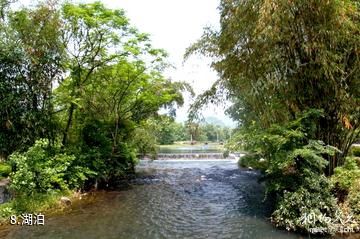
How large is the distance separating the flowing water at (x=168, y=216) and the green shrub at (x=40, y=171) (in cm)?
107

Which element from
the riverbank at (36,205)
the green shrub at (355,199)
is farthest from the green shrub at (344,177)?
the riverbank at (36,205)

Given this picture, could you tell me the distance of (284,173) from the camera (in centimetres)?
859

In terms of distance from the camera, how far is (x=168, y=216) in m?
9.21

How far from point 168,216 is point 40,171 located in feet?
13.0

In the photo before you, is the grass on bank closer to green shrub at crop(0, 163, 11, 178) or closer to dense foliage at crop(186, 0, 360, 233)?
green shrub at crop(0, 163, 11, 178)

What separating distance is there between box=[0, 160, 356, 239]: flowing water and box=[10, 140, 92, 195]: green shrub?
3.53 feet

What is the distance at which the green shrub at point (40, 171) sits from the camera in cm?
895

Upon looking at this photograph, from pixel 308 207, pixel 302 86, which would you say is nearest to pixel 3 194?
pixel 308 207

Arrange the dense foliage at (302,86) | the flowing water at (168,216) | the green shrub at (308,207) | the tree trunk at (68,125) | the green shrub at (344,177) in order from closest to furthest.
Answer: the green shrub at (308,207)
the dense foliage at (302,86)
the flowing water at (168,216)
the green shrub at (344,177)
the tree trunk at (68,125)

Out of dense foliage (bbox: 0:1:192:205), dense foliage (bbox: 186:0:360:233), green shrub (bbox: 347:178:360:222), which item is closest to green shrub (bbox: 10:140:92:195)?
dense foliage (bbox: 0:1:192:205)

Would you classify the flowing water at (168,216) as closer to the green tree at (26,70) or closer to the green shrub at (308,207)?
the green shrub at (308,207)

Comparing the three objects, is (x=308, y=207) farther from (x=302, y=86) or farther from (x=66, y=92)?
(x=66, y=92)

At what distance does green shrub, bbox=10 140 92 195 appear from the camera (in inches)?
352

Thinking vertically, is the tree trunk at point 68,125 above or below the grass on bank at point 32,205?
above
